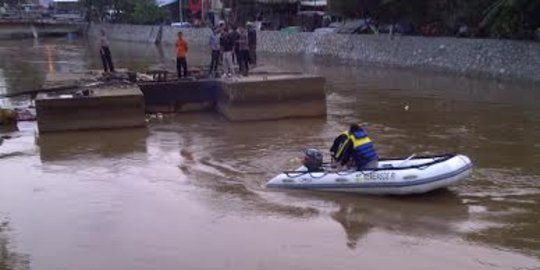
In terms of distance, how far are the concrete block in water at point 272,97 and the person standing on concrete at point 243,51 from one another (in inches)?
97.7

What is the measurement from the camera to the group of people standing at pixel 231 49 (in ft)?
79.9

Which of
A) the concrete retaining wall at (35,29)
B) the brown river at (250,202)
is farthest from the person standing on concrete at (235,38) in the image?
the concrete retaining wall at (35,29)

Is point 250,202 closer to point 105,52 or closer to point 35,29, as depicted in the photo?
point 105,52

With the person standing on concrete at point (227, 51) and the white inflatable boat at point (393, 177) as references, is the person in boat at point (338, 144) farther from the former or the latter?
the person standing on concrete at point (227, 51)

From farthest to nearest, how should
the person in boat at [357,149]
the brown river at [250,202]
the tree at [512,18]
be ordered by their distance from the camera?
the tree at [512,18]
the person in boat at [357,149]
the brown river at [250,202]

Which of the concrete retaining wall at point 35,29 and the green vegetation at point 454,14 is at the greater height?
the green vegetation at point 454,14

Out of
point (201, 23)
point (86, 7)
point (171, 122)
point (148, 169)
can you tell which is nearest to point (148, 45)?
point (201, 23)

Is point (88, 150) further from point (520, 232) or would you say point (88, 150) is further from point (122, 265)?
point (520, 232)

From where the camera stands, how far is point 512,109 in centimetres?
2375

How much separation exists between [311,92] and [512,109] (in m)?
6.39

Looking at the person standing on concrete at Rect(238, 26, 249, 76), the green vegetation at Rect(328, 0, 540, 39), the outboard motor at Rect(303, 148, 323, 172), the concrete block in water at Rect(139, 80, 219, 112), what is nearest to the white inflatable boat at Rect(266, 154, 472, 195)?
the outboard motor at Rect(303, 148, 323, 172)

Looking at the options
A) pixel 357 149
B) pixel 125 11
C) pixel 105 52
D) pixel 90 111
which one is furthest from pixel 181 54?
pixel 125 11

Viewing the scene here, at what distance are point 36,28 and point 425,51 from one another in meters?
68.6

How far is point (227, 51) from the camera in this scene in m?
24.3
